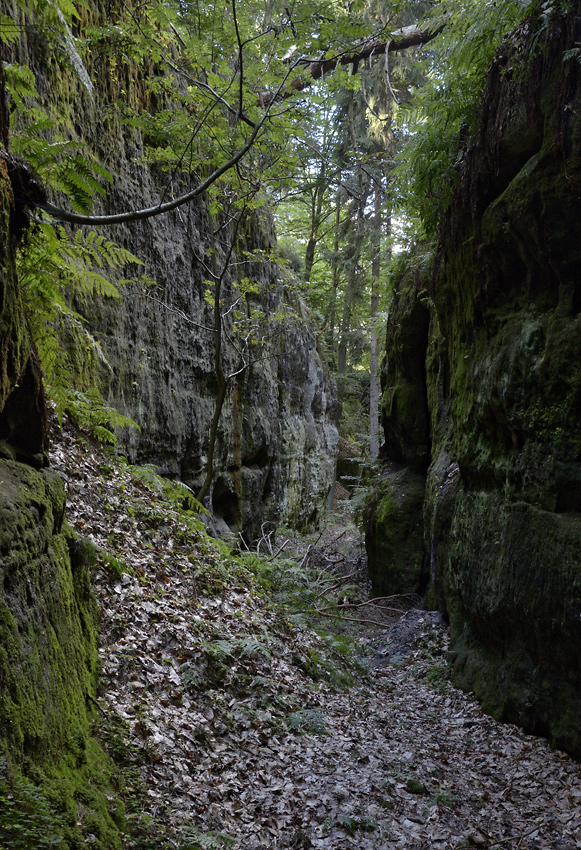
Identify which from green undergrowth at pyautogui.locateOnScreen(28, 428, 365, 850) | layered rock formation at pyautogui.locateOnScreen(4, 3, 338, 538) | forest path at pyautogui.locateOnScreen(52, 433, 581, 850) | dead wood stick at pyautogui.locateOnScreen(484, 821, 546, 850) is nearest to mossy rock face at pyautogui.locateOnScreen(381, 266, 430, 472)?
layered rock formation at pyautogui.locateOnScreen(4, 3, 338, 538)

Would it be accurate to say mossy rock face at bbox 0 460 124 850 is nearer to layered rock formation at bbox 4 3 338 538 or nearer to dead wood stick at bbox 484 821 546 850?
dead wood stick at bbox 484 821 546 850

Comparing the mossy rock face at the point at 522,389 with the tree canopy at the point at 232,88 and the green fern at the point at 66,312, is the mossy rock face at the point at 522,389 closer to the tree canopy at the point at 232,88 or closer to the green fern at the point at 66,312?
the tree canopy at the point at 232,88

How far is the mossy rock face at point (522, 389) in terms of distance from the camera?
4.74 metres

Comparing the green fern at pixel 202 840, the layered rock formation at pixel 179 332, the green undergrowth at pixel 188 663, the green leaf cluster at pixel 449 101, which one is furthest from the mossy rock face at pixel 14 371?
the green leaf cluster at pixel 449 101

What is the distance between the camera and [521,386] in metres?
5.53

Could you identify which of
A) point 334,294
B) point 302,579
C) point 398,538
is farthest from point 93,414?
point 334,294

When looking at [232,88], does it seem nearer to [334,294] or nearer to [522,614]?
[522,614]

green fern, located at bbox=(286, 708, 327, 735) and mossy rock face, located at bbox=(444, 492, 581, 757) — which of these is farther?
green fern, located at bbox=(286, 708, 327, 735)

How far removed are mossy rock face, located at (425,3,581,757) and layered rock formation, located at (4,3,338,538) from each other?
3.84 meters

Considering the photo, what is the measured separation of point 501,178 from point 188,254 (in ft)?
21.5

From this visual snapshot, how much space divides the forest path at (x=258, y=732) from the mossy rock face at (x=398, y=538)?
3313 mm

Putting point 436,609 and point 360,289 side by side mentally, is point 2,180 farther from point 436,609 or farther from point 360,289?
point 360,289

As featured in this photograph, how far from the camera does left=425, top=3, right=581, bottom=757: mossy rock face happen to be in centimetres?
474

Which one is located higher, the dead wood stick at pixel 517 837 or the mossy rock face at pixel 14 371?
the mossy rock face at pixel 14 371
